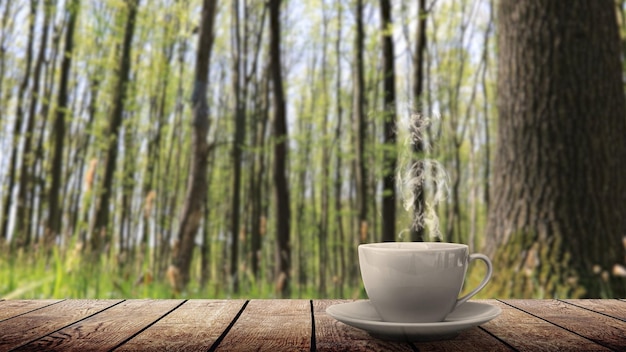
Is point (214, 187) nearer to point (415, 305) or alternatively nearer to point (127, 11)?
point (127, 11)

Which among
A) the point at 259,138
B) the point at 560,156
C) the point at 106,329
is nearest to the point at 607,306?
the point at 106,329

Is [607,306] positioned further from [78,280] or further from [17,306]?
[78,280]

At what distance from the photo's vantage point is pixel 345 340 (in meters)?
0.69

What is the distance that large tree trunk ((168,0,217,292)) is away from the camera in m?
5.29

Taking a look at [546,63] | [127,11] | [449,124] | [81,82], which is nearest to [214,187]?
[81,82]

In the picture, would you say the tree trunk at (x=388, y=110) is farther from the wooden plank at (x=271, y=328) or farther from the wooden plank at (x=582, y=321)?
the wooden plank at (x=271, y=328)

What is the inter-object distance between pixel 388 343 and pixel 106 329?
0.40 m

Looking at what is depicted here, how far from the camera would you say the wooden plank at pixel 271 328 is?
2.12 ft

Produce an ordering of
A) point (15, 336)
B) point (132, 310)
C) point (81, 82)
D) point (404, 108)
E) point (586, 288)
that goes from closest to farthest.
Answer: point (15, 336), point (404, 108), point (132, 310), point (586, 288), point (81, 82)

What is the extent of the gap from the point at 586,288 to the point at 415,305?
2193 millimetres

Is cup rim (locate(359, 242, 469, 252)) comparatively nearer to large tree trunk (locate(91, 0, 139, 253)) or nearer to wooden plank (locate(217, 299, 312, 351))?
wooden plank (locate(217, 299, 312, 351))

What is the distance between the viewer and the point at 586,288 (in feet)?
8.40

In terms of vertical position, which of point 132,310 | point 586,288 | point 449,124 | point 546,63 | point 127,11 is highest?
point 127,11

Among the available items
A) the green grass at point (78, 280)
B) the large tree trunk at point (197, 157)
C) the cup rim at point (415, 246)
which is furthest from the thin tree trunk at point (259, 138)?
the cup rim at point (415, 246)
